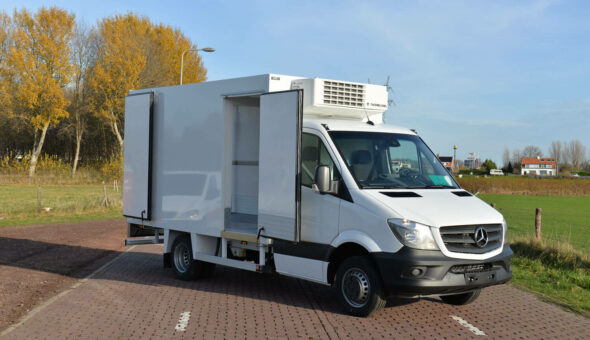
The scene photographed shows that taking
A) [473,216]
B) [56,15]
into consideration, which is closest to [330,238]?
[473,216]

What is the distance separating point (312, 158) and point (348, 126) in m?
0.70

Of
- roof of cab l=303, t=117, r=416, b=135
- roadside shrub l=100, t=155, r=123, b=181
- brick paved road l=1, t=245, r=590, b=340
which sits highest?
roof of cab l=303, t=117, r=416, b=135

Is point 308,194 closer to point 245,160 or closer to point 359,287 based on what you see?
point 359,287

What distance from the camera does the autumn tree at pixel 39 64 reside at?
42781 mm

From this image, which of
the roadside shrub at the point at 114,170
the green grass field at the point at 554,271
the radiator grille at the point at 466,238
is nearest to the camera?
the radiator grille at the point at 466,238

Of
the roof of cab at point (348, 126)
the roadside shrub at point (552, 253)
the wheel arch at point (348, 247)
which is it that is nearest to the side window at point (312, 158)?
the roof of cab at point (348, 126)

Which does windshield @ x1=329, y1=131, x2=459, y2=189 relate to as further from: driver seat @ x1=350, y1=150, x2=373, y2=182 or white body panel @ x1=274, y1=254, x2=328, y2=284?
white body panel @ x1=274, y1=254, x2=328, y2=284

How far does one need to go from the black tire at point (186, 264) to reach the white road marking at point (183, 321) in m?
2.30

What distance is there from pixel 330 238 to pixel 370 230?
66 centimetres

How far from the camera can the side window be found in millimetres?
7777

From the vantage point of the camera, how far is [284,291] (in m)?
9.00

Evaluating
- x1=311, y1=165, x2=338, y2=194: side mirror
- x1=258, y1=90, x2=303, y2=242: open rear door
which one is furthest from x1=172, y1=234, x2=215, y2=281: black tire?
x1=311, y1=165, x2=338, y2=194: side mirror

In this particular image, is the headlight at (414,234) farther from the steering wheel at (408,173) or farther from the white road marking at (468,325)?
the steering wheel at (408,173)

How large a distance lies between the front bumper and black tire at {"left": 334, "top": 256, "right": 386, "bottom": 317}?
0.16m
